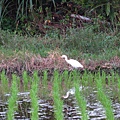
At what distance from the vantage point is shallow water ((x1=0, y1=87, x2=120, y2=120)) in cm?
536

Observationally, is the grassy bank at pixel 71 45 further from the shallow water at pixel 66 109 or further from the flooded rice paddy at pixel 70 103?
the shallow water at pixel 66 109

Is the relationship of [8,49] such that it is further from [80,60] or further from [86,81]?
[86,81]

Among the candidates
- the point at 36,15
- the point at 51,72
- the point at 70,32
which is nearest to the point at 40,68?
the point at 51,72

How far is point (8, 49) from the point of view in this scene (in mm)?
9391

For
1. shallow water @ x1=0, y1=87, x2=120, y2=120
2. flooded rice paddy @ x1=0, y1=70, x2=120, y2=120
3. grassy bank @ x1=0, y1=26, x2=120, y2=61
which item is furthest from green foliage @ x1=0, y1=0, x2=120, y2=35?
shallow water @ x1=0, y1=87, x2=120, y2=120

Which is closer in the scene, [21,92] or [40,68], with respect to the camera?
[21,92]

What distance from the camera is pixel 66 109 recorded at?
5.79 meters

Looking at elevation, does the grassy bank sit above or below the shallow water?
above

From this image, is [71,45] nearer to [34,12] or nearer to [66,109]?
[34,12]

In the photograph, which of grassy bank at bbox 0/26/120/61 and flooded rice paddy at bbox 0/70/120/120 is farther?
grassy bank at bbox 0/26/120/61

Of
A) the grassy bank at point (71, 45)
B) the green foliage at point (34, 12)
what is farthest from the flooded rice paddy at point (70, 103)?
the green foliage at point (34, 12)

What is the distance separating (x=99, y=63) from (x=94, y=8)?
3695 mm

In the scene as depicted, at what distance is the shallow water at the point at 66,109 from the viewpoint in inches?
211

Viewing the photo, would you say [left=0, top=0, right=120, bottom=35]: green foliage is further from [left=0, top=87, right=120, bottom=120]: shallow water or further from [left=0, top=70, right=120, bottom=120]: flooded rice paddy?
[left=0, top=87, right=120, bottom=120]: shallow water
